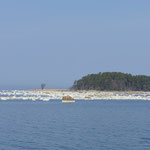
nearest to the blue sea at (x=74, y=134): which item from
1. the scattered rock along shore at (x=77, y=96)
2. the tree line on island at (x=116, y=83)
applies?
the scattered rock along shore at (x=77, y=96)

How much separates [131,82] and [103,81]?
861 cm

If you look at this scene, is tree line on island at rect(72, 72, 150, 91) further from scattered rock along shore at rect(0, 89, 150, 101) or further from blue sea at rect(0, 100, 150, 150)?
blue sea at rect(0, 100, 150, 150)

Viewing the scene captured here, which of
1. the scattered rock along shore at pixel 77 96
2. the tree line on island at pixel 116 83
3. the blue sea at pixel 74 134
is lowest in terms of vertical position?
the blue sea at pixel 74 134

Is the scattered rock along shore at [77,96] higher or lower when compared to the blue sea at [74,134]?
higher

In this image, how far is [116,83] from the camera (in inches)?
4961

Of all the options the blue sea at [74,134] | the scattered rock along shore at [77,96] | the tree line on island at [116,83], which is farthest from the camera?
the tree line on island at [116,83]

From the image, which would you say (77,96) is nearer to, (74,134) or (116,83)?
(116,83)

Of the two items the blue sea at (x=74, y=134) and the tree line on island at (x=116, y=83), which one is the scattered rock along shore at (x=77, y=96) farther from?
the blue sea at (x=74, y=134)

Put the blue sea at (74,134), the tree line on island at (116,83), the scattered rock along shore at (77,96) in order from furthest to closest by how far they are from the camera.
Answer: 1. the tree line on island at (116,83)
2. the scattered rock along shore at (77,96)
3. the blue sea at (74,134)

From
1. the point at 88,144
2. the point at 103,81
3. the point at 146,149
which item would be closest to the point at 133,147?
the point at 146,149

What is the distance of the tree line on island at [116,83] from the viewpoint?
125375mm

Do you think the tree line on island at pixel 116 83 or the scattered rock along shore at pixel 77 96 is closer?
the scattered rock along shore at pixel 77 96

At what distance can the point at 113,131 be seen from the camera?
127ft

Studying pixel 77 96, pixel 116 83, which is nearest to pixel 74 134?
pixel 77 96
